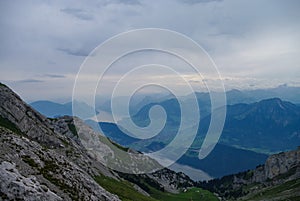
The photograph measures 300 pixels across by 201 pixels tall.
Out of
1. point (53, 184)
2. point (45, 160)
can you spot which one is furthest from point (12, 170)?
point (45, 160)

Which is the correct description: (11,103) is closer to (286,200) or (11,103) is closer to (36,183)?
(36,183)

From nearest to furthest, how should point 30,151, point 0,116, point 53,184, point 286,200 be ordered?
point 53,184 → point 30,151 → point 0,116 → point 286,200

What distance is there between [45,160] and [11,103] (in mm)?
77897

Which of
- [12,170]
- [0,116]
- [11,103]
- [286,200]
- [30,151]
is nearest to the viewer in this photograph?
[12,170]

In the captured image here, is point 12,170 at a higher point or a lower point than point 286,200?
lower

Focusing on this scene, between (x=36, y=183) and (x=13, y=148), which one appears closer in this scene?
(x=36, y=183)

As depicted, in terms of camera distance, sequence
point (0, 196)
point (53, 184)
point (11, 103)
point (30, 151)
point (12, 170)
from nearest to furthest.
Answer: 1. point (0, 196)
2. point (12, 170)
3. point (53, 184)
4. point (30, 151)
5. point (11, 103)

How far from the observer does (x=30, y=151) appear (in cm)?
5397

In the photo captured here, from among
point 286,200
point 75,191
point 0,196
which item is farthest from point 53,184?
point 286,200

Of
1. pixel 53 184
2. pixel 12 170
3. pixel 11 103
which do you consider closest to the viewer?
pixel 12 170

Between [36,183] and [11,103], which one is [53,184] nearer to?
[36,183]

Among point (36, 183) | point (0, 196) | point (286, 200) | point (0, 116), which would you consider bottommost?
point (0, 196)

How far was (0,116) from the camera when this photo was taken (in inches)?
4537

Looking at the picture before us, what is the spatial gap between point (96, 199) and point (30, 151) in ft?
46.4
